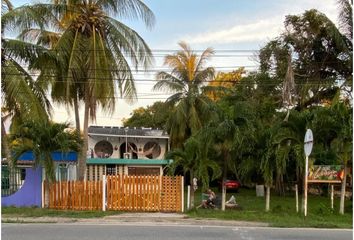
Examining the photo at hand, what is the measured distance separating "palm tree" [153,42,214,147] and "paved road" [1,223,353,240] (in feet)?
69.9

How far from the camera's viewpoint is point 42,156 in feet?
58.2

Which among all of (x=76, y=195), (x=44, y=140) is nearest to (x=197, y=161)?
(x=76, y=195)

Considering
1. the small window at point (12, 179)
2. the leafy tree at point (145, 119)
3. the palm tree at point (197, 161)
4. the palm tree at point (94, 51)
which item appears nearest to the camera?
the palm tree at point (197, 161)

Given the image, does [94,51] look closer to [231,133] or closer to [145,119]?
[231,133]

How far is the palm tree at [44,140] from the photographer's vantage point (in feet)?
57.0

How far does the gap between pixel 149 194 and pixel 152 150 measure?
66.9ft

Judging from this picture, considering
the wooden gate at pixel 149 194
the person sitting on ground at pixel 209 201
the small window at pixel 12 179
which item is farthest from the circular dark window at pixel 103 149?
the wooden gate at pixel 149 194

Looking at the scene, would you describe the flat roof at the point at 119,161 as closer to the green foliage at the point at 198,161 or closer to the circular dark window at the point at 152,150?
the circular dark window at the point at 152,150

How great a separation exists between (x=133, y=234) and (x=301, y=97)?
1898cm

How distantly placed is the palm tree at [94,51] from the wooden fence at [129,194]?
13.1 feet

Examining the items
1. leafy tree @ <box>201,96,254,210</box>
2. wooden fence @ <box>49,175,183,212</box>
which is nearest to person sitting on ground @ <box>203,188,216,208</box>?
leafy tree @ <box>201,96,254,210</box>

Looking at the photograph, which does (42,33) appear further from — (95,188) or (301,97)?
(301,97)

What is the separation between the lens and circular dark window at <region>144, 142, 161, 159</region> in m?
37.8

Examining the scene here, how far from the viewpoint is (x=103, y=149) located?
121ft
